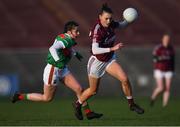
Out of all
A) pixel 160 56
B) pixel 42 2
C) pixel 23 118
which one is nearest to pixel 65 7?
pixel 42 2

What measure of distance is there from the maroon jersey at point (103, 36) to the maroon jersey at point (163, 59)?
6.99m

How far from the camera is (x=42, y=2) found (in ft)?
117

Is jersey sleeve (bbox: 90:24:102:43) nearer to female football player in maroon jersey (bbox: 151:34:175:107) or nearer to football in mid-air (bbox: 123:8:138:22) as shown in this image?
football in mid-air (bbox: 123:8:138:22)

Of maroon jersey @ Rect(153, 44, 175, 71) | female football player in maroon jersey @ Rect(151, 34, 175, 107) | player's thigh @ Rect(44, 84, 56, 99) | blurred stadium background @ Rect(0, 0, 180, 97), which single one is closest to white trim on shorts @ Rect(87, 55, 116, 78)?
player's thigh @ Rect(44, 84, 56, 99)

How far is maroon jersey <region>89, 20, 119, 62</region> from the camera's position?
13.3 metres

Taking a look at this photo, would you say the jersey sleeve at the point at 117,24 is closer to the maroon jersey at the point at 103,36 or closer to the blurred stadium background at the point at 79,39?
the maroon jersey at the point at 103,36

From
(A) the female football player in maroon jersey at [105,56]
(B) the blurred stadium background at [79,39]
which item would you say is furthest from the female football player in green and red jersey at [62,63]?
(B) the blurred stadium background at [79,39]

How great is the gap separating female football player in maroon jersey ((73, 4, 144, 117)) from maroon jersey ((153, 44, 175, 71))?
683 cm

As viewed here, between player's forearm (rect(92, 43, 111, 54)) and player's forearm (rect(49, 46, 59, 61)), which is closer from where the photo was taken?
player's forearm (rect(92, 43, 111, 54))

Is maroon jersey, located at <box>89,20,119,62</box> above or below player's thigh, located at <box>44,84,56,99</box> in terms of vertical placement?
above

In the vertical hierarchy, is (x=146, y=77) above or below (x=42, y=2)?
below

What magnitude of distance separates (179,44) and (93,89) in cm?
1898

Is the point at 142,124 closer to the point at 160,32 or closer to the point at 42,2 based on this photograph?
the point at 160,32

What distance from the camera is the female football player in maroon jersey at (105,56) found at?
13328 mm
